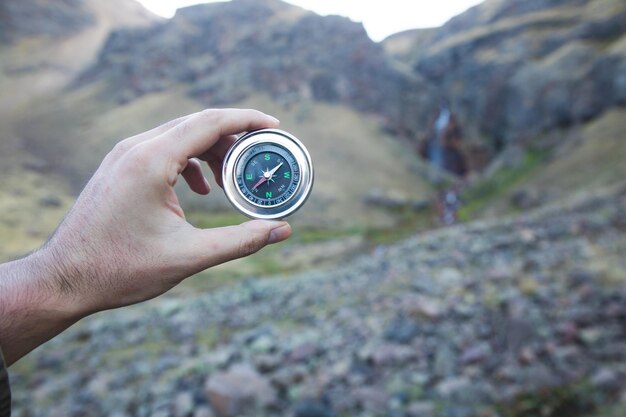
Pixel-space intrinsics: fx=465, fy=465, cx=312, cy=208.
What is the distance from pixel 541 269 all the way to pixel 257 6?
209 ft

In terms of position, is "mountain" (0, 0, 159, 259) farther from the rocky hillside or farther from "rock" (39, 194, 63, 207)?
the rocky hillside

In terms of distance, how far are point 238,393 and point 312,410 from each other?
121 centimetres

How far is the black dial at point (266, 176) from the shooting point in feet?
11.5

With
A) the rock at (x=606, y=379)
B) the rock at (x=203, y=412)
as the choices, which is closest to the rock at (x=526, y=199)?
the rock at (x=606, y=379)

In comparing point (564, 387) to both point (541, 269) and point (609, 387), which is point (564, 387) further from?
point (541, 269)

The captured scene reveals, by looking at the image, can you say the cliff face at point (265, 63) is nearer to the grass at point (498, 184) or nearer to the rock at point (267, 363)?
the grass at point (498, 184)

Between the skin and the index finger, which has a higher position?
the index finger

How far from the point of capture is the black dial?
137 inches

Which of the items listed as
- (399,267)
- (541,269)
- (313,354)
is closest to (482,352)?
(313,354)

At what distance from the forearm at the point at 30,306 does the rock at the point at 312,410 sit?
4.11 metres

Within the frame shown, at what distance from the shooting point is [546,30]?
4775 cm

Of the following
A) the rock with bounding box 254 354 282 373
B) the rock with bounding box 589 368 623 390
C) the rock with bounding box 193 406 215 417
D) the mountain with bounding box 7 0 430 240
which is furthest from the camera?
the mountain with bounding box 7 0 430 240

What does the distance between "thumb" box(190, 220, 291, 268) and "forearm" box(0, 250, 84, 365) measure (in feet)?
2.71

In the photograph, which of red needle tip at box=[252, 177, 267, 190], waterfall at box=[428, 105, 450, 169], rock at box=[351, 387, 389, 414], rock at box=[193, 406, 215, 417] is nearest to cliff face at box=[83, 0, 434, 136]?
waterfall at box=[428, 105, 450, 169]
